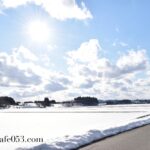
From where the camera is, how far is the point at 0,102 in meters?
165

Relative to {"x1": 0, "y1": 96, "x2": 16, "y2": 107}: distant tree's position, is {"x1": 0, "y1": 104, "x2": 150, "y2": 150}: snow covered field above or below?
below

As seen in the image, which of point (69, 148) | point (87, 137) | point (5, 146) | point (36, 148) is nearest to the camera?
point (36, 148)

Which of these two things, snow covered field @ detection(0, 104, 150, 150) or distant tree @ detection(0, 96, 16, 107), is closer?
snow covered field @ detection(0, 104, 150, 150)

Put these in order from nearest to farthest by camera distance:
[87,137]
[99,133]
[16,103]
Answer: [87,137]
[99,133]
[16,103]

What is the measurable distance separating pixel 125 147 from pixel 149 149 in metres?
0.96

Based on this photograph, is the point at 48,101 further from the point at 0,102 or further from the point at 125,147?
the point at 125,147

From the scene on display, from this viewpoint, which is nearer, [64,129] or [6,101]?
[64,129]

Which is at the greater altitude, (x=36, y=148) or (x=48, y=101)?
(x=48, y=101)

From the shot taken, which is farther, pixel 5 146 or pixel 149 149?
pixel 5 146

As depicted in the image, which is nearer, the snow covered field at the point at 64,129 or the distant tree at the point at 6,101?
the snow covered field at the point at 64,129

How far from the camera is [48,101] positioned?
551ft

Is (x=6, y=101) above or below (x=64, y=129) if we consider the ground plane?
above

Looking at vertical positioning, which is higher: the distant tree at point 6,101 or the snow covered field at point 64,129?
the distant tree at point 6,101

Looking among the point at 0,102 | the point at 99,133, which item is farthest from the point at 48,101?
the point at 99,133
